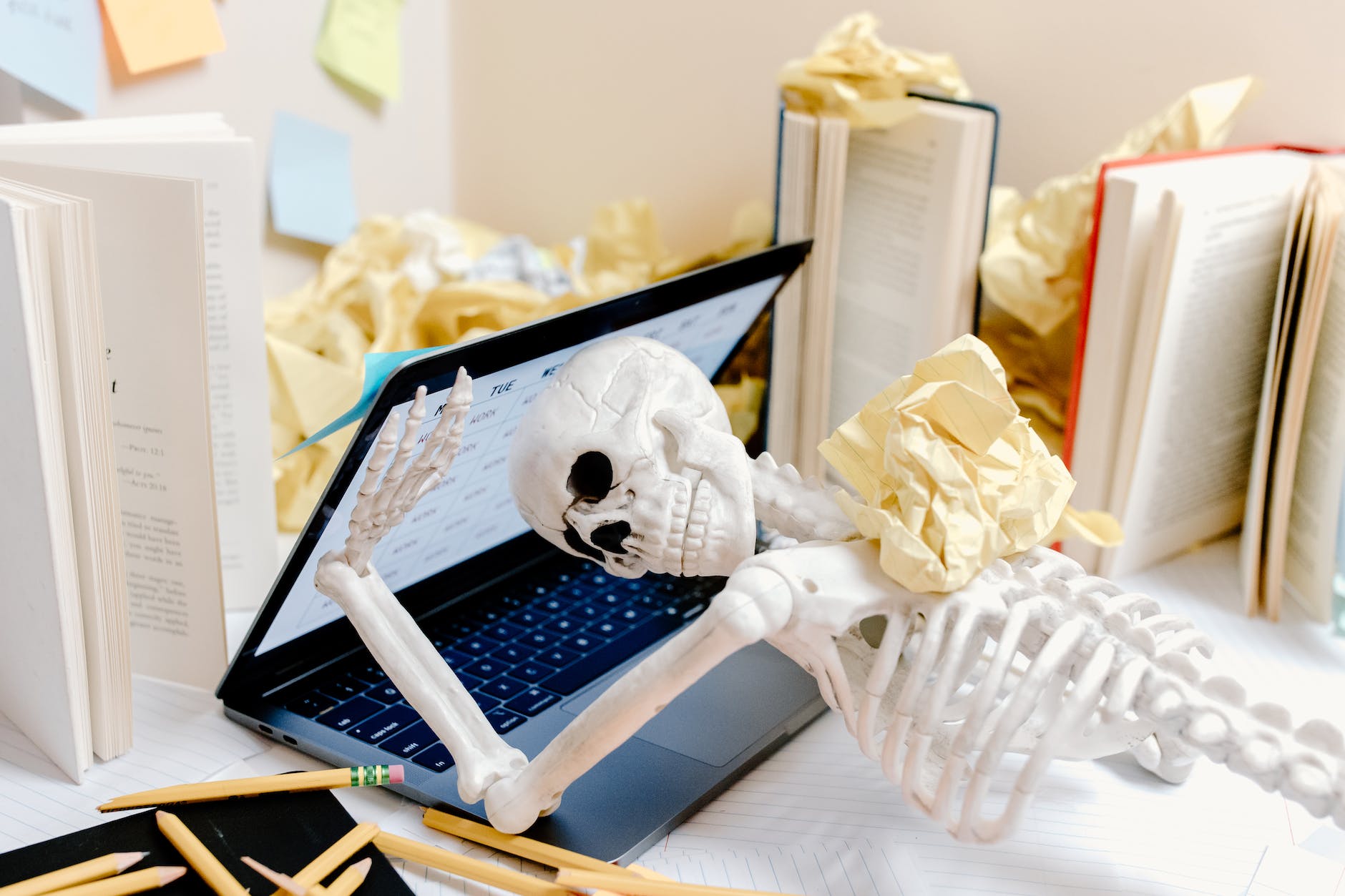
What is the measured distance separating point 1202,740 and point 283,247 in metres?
1.01

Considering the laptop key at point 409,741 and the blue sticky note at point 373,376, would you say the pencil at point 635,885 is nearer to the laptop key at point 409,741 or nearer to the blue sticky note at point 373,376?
the laptop key at point 409,741

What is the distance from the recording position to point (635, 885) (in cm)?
62

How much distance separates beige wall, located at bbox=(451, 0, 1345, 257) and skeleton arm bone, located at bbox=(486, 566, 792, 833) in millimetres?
683

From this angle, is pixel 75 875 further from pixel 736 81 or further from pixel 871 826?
pixel 736 81

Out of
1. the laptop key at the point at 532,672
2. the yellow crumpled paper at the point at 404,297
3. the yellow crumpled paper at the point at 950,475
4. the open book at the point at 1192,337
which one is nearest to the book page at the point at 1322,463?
the open book at the point at 1192,337

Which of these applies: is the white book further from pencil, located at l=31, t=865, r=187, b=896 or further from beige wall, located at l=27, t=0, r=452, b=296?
beige wall, located at l=27, t=0, r=452, b=296

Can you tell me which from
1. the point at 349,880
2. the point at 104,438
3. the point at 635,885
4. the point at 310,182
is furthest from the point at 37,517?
the point at 310,182

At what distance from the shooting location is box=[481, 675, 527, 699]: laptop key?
795 mm

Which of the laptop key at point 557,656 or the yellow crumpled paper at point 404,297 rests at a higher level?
the yellow crumpled paper at point 404,297

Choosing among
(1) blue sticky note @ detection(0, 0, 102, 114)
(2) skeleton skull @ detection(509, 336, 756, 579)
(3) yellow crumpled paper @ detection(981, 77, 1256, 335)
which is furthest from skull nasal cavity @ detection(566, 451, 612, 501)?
(1) blue sticky note @ detection(0, 0, 102, 114)

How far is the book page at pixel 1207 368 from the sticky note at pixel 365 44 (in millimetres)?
833

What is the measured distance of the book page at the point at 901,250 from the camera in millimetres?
985

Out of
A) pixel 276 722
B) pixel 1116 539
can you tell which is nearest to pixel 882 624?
pixel 1116 539

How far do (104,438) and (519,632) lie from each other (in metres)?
0.31
